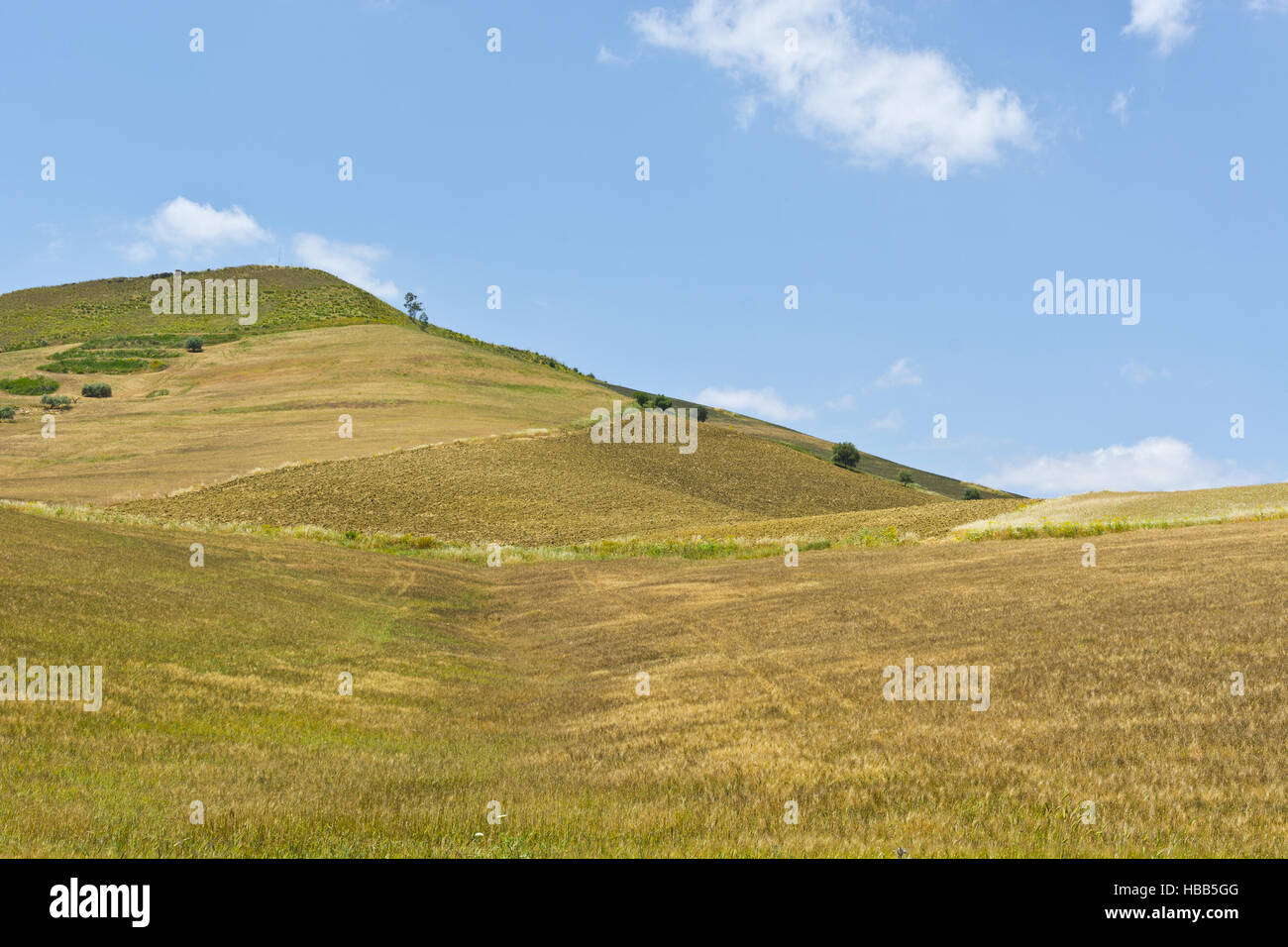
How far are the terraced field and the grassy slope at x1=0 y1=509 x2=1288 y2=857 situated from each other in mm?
41691

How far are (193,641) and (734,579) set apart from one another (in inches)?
982

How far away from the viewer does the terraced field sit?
72125 mm

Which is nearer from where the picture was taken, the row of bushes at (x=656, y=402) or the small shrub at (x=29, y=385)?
the small shrub at (x=29, y=385)

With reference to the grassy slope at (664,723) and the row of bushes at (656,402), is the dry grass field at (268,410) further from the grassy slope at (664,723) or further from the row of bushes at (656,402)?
the grassy slope at (664,723)

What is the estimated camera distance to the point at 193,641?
21.0 m

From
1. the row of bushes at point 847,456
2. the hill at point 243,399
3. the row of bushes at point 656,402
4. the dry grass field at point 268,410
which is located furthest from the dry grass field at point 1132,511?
the row of bushes at point 656,402

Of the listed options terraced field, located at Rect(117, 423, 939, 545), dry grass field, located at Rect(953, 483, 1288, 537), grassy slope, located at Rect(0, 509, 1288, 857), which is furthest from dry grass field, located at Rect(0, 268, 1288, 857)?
terraced field, located at Rect(117, 423, 939, 545)

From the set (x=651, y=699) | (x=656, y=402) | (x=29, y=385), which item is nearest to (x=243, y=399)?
(x=29, y=385)

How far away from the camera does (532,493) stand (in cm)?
8331

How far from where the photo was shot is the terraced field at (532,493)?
72.1 metres

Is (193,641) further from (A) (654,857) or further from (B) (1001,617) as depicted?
(B) (1001,617)

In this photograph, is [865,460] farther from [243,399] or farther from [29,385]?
[29,385]

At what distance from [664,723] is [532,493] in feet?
226

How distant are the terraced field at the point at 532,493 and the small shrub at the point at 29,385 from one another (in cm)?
6945
